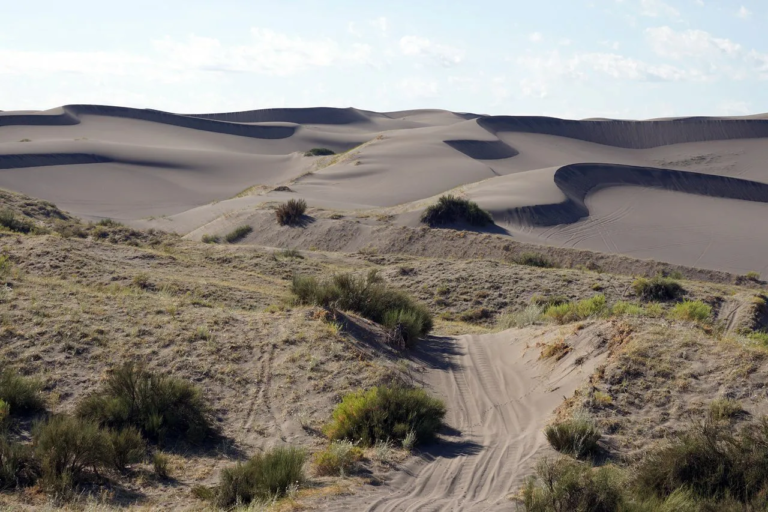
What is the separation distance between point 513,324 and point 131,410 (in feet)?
33.6

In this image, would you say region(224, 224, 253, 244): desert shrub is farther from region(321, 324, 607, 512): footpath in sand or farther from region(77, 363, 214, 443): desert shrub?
region(77, 363, 214, 443): desert shrub

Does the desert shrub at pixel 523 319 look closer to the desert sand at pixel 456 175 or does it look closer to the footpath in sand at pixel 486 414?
the footpath in sand at pixel 486 414

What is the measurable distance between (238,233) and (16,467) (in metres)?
27.0

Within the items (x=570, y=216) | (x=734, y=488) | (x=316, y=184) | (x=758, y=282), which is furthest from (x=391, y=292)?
(x=316, y=184)

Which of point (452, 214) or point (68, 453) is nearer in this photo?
point (68, 453)

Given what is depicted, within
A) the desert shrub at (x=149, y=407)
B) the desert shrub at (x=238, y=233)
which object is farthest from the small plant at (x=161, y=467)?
the desert shrub at (x=238, y=233)

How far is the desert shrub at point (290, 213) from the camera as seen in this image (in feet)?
110

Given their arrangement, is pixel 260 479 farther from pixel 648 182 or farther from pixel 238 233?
pixel 648 182

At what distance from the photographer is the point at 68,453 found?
23.0ft

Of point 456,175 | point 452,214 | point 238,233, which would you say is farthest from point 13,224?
point 456,175

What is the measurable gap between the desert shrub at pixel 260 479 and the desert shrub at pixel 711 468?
3062 mm

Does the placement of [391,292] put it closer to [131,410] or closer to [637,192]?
[131,410]

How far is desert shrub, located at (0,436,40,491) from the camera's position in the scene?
6.83 m

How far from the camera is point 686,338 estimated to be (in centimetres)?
1065
